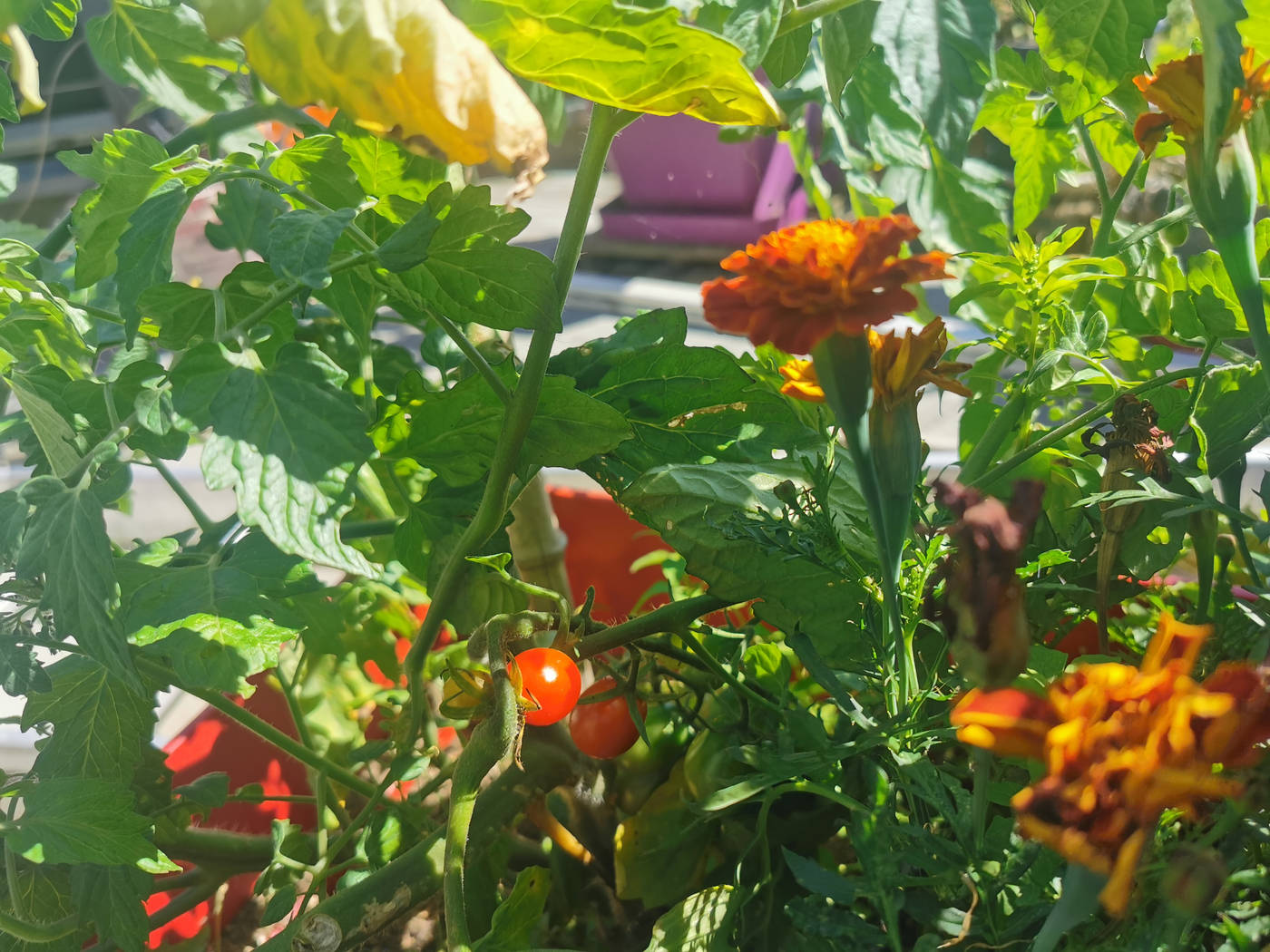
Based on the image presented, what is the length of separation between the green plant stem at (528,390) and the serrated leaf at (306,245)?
6 centimetres

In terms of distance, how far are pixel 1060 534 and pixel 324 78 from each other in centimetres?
28

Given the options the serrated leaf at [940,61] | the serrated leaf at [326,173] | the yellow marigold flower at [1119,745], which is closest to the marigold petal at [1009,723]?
the yellow marigold flower at [1119,745]

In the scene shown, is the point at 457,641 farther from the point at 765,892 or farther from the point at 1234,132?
the point at 1234,132

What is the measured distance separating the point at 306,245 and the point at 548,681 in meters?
0.13

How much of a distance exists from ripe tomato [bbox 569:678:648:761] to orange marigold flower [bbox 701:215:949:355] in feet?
0.55

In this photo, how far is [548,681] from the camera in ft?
0.91

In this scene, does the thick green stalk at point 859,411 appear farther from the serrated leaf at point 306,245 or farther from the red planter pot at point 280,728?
→ the red planter pot at point 280,728

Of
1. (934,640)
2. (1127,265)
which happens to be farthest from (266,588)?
(1127,265)

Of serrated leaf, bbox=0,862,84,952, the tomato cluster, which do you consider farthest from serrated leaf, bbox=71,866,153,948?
the tomato cluster

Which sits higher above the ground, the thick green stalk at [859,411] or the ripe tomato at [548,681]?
the thick green stalk at [859,411]

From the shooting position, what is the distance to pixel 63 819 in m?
0.29

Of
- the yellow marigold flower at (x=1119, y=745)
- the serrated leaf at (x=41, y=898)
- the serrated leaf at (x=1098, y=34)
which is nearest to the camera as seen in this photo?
the yellow marigold flower at (x=1119, y=745)

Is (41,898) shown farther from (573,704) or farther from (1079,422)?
(1079,422)

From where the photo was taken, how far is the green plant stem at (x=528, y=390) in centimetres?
26
